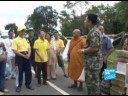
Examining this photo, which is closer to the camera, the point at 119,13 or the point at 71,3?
the point at 119,13

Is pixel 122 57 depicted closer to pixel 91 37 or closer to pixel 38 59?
pixel 91 37

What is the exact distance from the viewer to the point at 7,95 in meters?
10.9

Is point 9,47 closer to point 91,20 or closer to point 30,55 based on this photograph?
point 30,55

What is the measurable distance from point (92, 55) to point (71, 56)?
440cm

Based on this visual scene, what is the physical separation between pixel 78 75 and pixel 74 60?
480 mm

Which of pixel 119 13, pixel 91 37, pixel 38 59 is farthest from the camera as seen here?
pixel 119 13

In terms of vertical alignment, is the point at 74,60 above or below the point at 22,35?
below

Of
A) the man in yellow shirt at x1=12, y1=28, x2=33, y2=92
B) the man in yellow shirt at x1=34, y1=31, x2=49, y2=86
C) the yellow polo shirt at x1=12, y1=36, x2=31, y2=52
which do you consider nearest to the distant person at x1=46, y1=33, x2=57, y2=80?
the man in yellow shirt at x1=34, y1=31, x2=49, y2=86

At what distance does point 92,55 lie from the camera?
7898mm

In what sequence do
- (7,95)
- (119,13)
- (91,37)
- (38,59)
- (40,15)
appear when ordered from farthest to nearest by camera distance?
(40,15) → (119,13) → (38,59) → (7,95) → (91,37)

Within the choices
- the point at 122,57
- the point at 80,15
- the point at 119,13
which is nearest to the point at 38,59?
the point at 122,57

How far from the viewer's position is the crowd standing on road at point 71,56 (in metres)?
7.88

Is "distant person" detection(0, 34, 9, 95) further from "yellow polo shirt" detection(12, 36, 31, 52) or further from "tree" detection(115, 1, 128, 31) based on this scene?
"tree" detection(115, 1, 128, 31)

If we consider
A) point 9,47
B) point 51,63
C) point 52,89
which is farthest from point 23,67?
point 51,63
